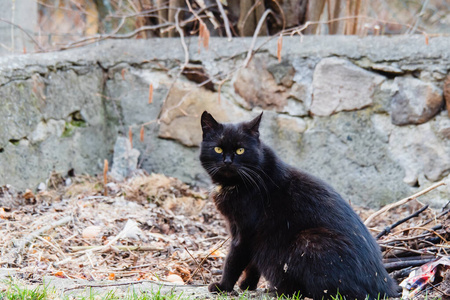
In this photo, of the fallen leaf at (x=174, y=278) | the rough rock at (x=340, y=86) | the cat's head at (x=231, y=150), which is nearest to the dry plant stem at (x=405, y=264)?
the cat's head at (x=231, y=150)

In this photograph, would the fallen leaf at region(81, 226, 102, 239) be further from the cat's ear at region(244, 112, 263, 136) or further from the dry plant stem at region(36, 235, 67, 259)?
the cat's ear at region(244, 112, 263, 136)

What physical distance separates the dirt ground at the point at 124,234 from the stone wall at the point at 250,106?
326 millimetres

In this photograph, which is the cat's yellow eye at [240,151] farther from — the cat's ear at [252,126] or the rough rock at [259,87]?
the rough rock at [259,87]

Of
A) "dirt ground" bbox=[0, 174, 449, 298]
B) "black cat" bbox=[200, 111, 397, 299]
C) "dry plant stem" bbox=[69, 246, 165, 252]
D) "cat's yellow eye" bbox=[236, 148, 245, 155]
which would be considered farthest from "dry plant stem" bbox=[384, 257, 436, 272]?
"dry plant stem" bbox=[69, 246, 165, 252]

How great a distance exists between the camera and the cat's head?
3.53m

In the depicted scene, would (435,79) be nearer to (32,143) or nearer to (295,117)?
(295,117)

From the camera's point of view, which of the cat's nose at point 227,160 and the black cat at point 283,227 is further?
the cat's nose at point 227,160

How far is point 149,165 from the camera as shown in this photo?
19.4 ft

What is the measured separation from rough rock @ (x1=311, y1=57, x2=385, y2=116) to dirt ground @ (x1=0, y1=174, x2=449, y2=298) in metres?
1.06

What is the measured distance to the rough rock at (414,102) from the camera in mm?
5016

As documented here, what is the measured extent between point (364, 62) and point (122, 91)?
8.66 feet

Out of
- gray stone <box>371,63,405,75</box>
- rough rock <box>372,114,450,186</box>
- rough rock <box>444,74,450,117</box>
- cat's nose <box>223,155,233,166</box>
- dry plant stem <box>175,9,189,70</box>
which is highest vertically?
dry plant stem <box>175,9,189,70</box>

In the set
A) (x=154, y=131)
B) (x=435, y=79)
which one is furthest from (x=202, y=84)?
(x=435, y=79)

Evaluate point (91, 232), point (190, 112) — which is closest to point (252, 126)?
point (91, 232)
